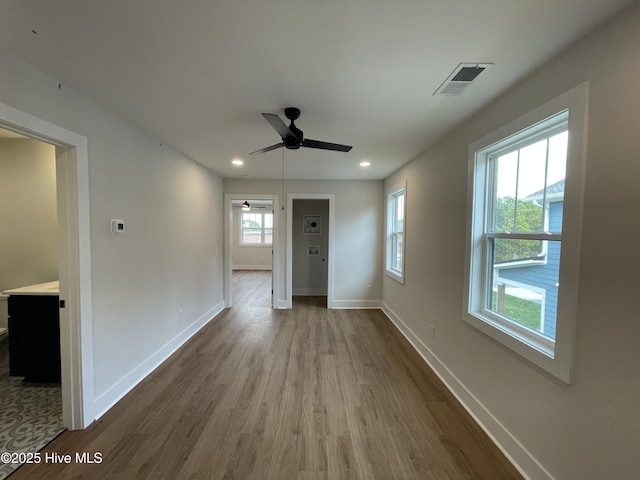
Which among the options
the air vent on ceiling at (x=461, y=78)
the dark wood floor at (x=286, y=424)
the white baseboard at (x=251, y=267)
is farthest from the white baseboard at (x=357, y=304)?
the white baseboard at (x=251, y=267)

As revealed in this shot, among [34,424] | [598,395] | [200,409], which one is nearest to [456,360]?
[598,395]

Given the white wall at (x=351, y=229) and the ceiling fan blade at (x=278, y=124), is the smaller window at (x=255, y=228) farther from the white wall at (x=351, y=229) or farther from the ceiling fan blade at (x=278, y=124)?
the ceiling fan blade at (x=278, y=124)

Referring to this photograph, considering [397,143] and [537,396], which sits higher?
[397,143]

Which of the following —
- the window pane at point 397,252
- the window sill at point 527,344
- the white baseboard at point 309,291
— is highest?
the window pane at point 397,252

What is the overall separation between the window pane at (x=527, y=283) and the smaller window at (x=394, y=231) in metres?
2.19

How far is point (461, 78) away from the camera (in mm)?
1648

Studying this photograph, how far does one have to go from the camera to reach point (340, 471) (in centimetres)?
160

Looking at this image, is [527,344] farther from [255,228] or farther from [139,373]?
[255,228]

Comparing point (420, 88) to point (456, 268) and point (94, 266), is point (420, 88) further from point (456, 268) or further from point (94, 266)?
point (94, 266)

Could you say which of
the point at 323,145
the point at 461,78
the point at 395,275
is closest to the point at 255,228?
the point at 395,275

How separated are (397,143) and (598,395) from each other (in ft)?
8.25

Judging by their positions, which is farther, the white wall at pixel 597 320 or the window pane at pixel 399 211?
the window pane at pixel 399 211

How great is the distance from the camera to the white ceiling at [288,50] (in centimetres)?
115

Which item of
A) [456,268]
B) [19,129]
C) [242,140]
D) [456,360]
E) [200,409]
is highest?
[242,140]
